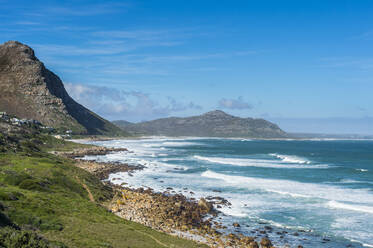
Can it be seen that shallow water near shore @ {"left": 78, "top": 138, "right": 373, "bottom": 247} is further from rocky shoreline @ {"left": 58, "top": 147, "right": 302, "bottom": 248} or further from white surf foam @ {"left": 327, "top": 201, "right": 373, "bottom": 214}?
rocky shoreline @ {"left": 58, "top": 147, "right": 302, "bottom": 248}

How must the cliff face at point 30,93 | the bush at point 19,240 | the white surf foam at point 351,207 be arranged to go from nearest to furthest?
1. the bush at point 19,240
2. the white surf foam at point 351,207
3. the cliff face at point 30,93

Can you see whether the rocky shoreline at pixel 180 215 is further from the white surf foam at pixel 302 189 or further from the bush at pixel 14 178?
the white surf foam at pixel 302 189

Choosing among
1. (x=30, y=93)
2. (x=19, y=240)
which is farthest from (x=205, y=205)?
(x=30, y=93)

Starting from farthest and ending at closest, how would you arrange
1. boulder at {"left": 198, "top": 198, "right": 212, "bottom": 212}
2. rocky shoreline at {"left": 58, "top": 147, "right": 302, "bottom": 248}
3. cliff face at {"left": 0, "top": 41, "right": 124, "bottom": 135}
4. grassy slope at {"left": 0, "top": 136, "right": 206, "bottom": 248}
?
cliff face at {"left": 0, "top": 41, "right": 124, "bottom": 135} → boulder at {"left": 198, "top": 198, "right": 212, "bottom": 212} → rocky shoreline at {"left": 58, "top": 147, "right": 302, "bottom": 248} → grassy slope at {"left": 0, "top": 136, "right": 206, "bottom": 248}

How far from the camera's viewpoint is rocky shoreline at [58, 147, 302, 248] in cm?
2847

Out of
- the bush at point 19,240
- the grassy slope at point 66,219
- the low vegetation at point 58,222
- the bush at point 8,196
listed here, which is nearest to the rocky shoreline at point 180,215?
the low vegetation at point 58,222

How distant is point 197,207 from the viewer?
39406 millimetres

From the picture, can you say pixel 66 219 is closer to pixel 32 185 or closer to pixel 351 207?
pixel 32 185

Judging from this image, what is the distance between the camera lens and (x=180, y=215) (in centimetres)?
3538

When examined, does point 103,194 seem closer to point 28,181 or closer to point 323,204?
point 28,181

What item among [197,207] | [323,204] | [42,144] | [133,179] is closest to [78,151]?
[42,144]

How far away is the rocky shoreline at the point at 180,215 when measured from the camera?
28.5 meters

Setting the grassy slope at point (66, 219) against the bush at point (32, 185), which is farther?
the bush at point (32, 185)

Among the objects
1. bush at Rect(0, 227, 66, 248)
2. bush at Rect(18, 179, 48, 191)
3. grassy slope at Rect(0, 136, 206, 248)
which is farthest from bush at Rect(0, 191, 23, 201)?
bush at Rect(0, 227, 66, 248)
